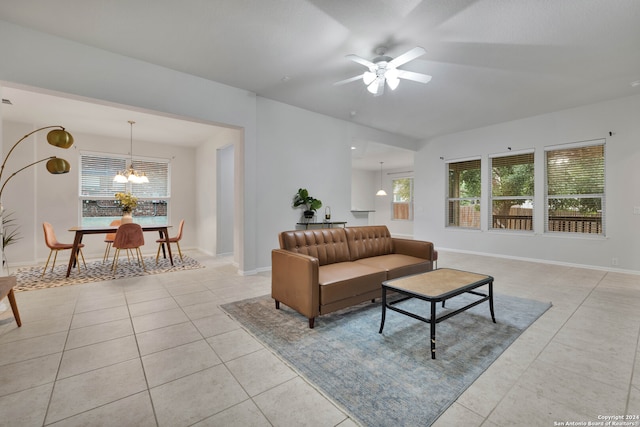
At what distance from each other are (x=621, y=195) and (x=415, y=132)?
3.88 m

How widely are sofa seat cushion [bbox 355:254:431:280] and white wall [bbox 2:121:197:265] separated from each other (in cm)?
578

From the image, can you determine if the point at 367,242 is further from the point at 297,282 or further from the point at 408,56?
the point at 408,56

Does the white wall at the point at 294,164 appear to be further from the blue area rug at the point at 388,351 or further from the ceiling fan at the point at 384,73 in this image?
the ceiling fan at the point at 384,73

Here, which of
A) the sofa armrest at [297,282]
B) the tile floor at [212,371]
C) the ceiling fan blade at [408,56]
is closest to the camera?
the tile floor at [212,371]

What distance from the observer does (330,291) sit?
254cm

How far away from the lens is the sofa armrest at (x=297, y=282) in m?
2.47

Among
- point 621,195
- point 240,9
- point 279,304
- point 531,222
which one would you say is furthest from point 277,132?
point 621,195

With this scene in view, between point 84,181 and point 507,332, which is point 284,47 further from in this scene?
point 84,181

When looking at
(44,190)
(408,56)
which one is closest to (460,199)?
(408,56)

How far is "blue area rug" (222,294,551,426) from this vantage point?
5.19 ft

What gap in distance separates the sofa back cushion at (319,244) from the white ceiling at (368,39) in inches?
84.9

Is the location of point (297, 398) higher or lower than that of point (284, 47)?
lower

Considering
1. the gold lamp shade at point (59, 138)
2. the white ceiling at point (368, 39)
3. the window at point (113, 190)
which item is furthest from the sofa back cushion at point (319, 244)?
the window at point (113, 190)

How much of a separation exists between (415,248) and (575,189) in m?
3.94
